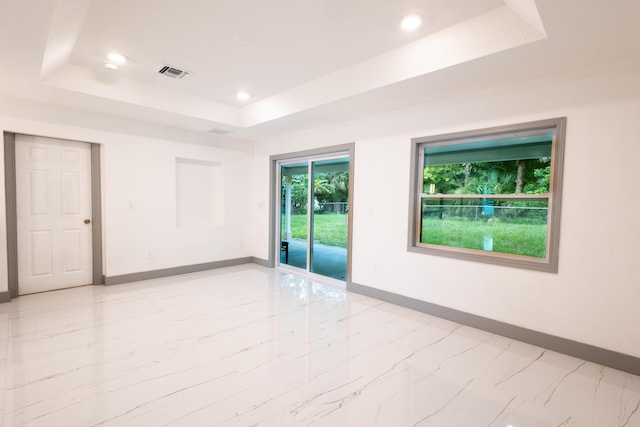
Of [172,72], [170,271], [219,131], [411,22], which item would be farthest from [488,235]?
[170,271]

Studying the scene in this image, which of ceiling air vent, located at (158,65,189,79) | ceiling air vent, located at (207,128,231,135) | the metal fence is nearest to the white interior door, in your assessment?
ceiling air vent, located at (207,128,231,135)

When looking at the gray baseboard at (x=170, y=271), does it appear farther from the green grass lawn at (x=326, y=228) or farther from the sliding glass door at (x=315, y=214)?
the green grass lawn at (x=326, y=228)

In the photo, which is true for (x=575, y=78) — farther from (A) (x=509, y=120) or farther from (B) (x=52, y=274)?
(B) (x=52, y=274)

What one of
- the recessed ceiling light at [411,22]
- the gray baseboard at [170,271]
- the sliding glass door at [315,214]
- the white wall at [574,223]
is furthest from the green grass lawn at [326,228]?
the recessed ceiling light at [411,22]

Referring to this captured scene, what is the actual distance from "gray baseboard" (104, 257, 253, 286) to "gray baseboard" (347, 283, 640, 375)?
10.5 feet

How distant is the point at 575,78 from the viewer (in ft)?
8.54

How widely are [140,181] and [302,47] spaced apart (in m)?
3.34

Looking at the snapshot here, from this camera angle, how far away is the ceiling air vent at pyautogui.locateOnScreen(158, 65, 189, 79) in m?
3.34

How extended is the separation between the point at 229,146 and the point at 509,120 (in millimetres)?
4542

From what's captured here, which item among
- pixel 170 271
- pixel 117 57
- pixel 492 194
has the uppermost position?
pixel 117 57

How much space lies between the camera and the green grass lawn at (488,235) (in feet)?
9.71

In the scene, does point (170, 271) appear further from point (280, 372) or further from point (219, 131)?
point (280, 372)

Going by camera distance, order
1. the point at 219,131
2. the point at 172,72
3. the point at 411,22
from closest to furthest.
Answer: the point at 411,22 < the point at 172,72 < the point at 219,131

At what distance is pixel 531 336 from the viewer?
2.82 meters
